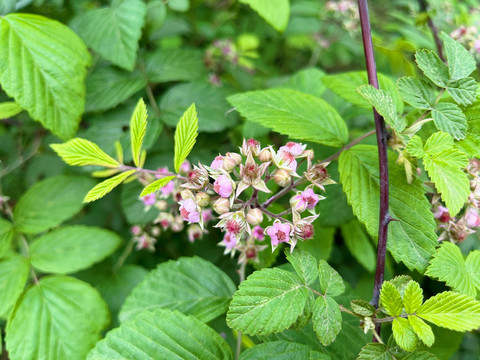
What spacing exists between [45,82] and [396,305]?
44.2 inches

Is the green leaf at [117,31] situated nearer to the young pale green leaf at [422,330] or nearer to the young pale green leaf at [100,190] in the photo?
the young pale green leaf at [100,190]

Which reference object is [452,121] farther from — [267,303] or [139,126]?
[139,126]

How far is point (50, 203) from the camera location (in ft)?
4.50

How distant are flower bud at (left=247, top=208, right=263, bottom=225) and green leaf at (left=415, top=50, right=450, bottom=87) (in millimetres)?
492

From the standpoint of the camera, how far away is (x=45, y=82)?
118 centimetres

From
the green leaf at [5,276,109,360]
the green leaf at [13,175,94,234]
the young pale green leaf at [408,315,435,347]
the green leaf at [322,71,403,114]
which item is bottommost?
the green leaf at [5,276,109,360]

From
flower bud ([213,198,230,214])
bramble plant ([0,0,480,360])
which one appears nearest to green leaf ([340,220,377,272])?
bramble plant ([0,0,480,360])

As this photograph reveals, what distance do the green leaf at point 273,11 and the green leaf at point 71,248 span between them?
92 centimetres

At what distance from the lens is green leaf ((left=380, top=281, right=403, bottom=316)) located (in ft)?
2.56

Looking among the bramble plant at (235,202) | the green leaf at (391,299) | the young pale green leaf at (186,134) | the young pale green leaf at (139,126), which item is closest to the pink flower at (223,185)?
the bramble plant at (235,202)

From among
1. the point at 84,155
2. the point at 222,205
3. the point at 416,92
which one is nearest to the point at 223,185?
the point at 222,205

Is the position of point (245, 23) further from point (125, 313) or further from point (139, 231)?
point (125, 313)

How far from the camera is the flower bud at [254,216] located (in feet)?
2.77

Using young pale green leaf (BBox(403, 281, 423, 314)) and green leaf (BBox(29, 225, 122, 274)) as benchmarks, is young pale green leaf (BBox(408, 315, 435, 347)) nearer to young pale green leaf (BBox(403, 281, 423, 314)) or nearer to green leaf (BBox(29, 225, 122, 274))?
young pale green leaf (BBox(403, 281, 423, 314))
